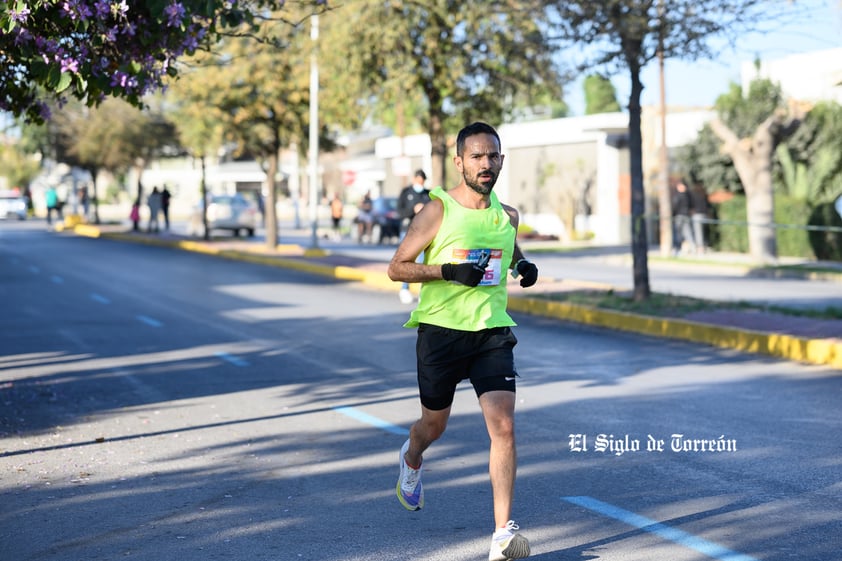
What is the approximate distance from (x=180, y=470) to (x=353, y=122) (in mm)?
26004

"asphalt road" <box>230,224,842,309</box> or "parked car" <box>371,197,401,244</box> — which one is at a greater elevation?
"parked car" <box>371,197,401,244</box>

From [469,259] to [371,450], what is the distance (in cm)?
293

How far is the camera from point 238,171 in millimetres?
108812

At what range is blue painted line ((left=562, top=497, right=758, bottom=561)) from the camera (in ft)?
19.5

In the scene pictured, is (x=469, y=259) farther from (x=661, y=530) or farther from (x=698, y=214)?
(x=698, y=214)

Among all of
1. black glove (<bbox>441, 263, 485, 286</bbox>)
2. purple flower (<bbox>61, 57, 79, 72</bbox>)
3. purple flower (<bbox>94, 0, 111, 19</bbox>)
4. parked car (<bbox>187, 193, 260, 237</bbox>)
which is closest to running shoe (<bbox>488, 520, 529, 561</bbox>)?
black glove (<bbox>441, 263, 485, 286</bbox>)

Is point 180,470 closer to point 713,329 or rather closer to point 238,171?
point 713,329

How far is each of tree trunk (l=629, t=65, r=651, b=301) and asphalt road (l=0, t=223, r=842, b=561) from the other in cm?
196

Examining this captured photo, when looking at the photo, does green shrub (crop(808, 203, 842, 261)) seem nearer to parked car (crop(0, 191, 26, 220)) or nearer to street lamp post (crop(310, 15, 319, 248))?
street lamp post (crop(310, 15, 319, 248))

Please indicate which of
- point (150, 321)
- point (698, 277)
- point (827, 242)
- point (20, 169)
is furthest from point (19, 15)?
point (20, 169)

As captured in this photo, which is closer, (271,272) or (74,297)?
(74,297)

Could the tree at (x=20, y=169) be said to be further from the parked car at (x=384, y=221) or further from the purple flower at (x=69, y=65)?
the purple flower at (x=69, y=65)

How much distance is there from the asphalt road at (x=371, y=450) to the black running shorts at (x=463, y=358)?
748mm

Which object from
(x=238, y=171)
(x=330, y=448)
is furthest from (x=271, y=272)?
(x=238, y=171)
